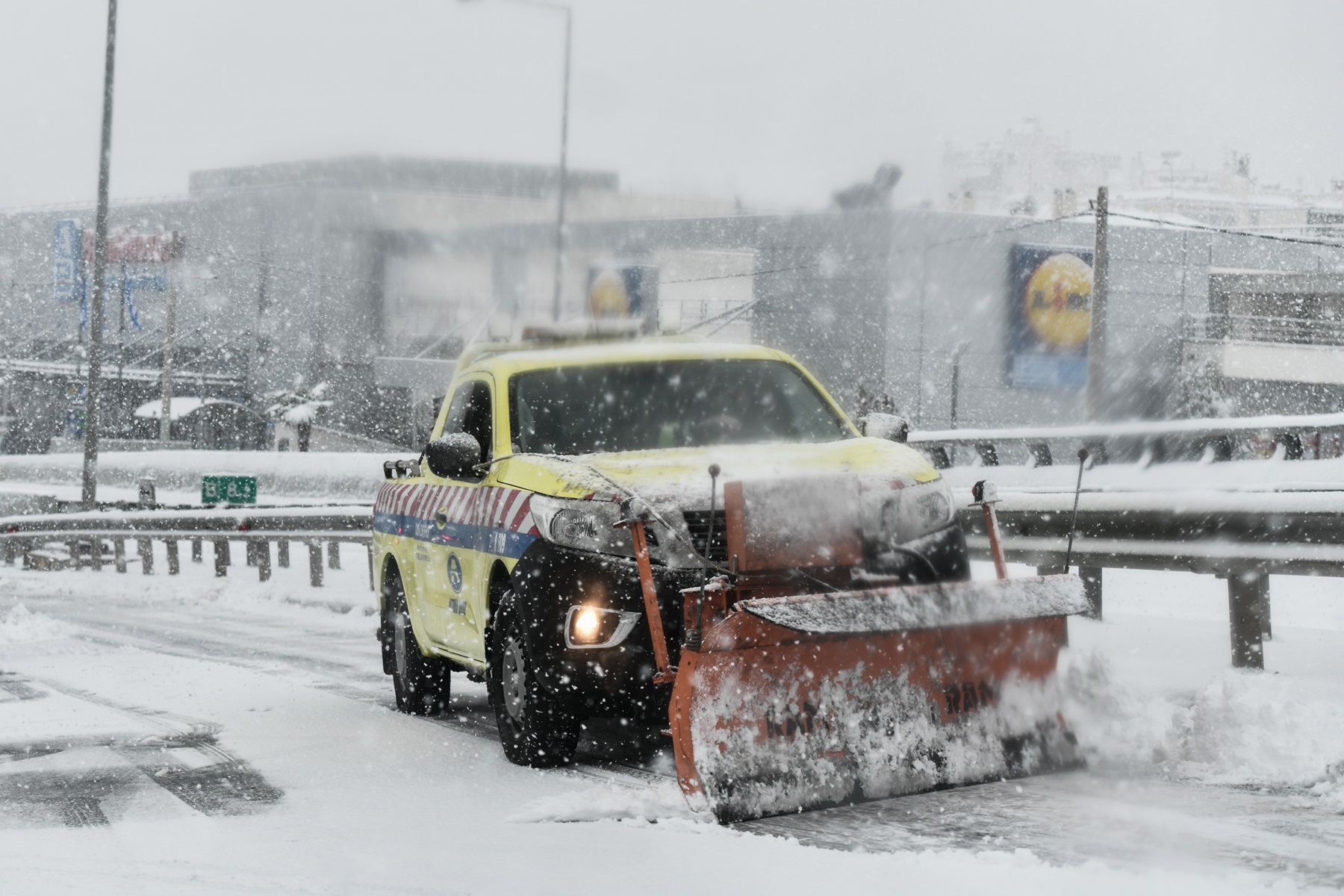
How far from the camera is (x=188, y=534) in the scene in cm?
2094

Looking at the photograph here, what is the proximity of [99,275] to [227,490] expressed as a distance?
13.0 ft

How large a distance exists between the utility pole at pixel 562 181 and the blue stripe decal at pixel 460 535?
10829 millimetres

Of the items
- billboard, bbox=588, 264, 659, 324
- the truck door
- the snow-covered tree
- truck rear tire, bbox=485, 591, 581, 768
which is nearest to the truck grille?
truck rear tire, bbox=485, 591, 581, 768

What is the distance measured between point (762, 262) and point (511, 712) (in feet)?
154

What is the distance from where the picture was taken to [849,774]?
573cm

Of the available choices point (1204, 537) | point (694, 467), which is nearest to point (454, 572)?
point (694, 467)

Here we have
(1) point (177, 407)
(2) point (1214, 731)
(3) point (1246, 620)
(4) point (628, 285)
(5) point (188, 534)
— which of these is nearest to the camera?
(2) point (1214, 731)

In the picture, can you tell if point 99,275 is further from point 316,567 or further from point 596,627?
point 596,627

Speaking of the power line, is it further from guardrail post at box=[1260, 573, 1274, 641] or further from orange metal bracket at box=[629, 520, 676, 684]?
orange metal bracket at box=[629, 520, 676, 684]

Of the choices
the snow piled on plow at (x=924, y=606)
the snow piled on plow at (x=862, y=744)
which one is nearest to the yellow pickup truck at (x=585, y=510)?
the snow piled on plow at (x=924, y=606)

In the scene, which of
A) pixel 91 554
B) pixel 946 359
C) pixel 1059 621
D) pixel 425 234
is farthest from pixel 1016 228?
pixel 1059 621

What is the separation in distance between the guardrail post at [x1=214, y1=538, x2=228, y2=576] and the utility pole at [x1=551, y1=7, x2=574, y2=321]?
4.73m

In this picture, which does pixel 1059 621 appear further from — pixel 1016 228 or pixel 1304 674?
pixel 1016 228

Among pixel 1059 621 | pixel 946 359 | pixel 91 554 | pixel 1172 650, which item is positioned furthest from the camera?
pixel 946 359
